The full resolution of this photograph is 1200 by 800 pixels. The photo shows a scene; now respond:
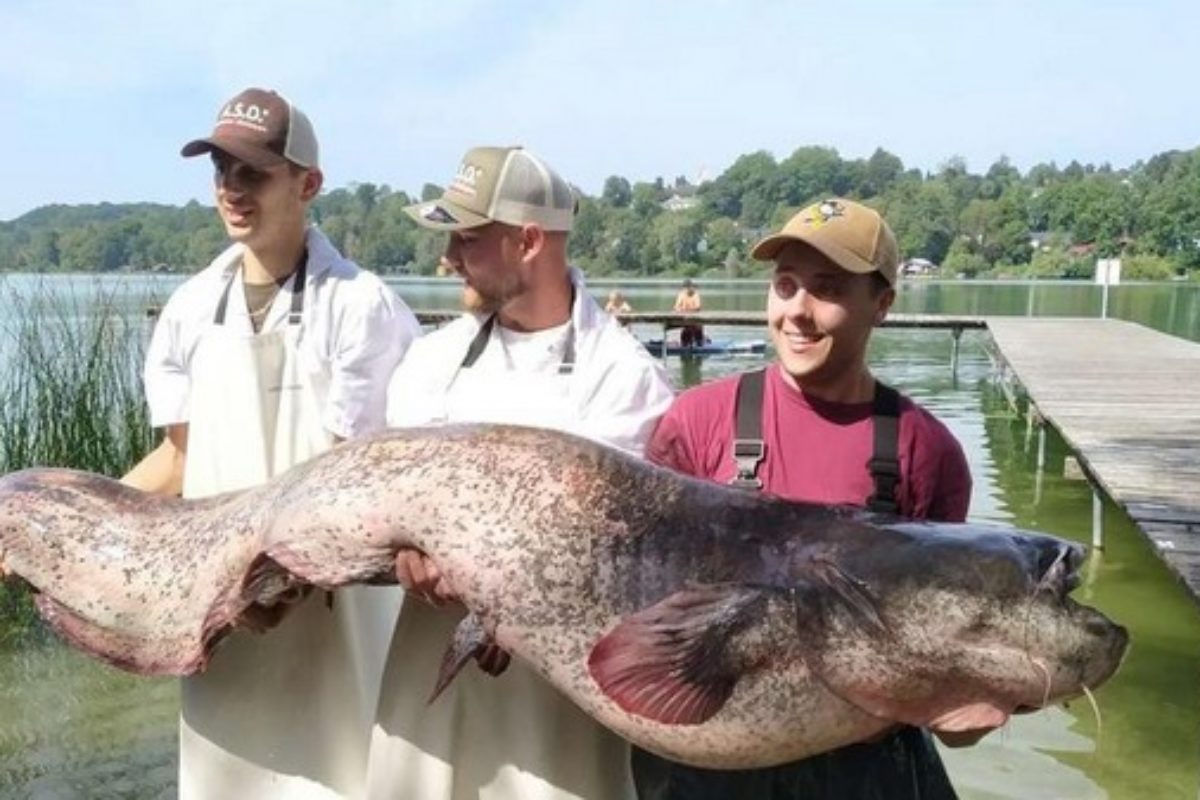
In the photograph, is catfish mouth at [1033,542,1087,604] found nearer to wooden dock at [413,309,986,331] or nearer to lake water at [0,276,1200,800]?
lake water at [0,276,1200,800]

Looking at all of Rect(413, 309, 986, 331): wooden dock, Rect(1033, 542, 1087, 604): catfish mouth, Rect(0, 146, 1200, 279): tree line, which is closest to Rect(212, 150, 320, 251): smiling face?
Rect(1033, 542, 1087, 604): catfish mouth

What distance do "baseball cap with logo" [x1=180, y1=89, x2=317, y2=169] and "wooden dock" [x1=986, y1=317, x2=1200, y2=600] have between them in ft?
12.1

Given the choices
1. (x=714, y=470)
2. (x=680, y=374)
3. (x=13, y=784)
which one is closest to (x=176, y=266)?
(x=13, y=784)

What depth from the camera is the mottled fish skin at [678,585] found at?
9.27 feet

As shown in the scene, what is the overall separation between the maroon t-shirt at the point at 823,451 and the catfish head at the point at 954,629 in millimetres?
230

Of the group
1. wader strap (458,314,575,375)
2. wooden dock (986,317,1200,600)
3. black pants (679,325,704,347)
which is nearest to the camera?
wader strap (458,314,575,375)

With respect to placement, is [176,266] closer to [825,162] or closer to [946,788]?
[946,788]

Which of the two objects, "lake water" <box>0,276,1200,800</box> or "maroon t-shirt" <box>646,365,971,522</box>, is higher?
"maroon t-shirt" <box>646,365,971,522</box>

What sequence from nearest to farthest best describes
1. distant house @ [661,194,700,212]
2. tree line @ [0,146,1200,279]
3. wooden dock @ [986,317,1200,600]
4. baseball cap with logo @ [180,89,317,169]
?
baseball cap with logo @ [180,89,317,169]
wooden dock @ [986,317,1200,600]
tree line @ [0,146,1200,279]
distant house @ [661,194,700,212]

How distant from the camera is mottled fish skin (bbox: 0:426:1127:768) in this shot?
111 inches

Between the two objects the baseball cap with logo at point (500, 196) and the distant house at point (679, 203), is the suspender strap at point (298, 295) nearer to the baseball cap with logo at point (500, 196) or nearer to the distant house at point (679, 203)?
the baseball cap with logo at point (500, 196)

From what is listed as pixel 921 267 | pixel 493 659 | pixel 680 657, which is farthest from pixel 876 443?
pixel 921 267

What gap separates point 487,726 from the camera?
130 inches

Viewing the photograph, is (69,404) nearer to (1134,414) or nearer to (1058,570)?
(1058,570)
